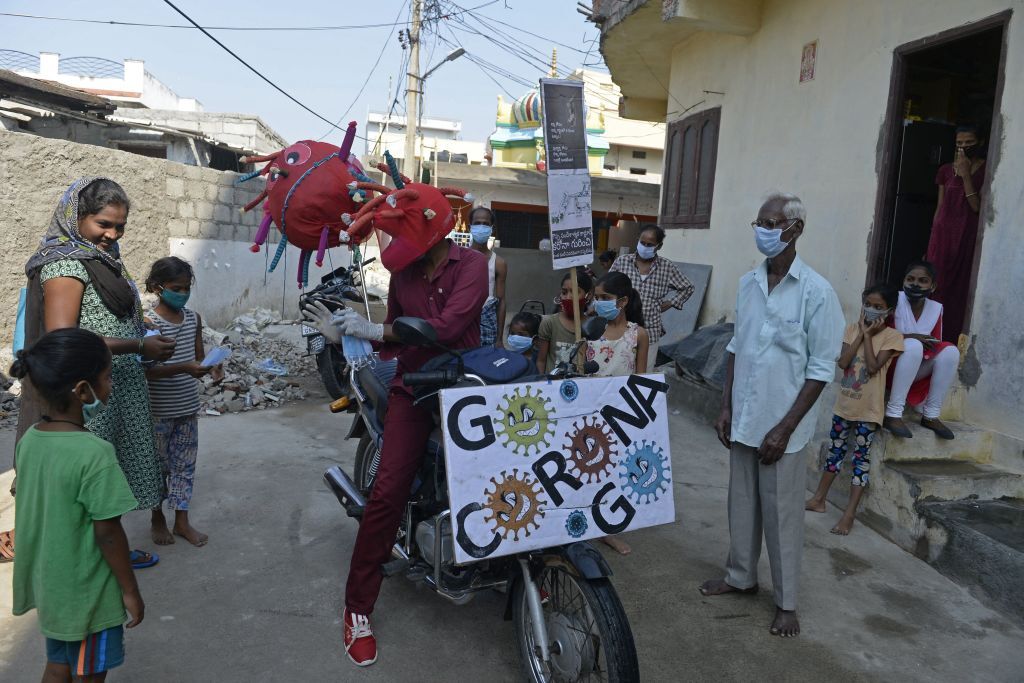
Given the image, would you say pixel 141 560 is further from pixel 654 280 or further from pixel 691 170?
pixel 691 170

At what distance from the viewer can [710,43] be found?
8.80m

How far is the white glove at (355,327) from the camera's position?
290 centimetres

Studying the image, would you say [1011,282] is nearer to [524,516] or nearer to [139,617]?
[524,516]

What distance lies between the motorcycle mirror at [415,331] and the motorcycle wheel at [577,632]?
0.94 meters

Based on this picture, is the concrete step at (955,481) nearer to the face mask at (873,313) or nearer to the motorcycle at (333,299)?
the face mask at (873,313)

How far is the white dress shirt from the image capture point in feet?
10.8

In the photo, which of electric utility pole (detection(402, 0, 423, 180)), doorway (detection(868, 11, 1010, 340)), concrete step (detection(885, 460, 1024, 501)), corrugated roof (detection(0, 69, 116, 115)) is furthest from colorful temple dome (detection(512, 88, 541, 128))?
concrete step (detection(885, 460, 1024, 501))

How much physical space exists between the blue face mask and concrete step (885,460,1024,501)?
1921 millimetres

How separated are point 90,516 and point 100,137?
13.7m

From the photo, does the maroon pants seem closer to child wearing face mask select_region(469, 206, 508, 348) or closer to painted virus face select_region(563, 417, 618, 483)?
painted virus face select_region(563, 417, 618, 483)

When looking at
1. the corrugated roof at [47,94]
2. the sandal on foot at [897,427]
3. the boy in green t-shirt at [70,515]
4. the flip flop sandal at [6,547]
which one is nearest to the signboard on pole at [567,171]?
the sandal on foot at [897,427]

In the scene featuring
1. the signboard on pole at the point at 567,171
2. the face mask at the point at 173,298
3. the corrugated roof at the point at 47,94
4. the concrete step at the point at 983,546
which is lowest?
the concrete step at the point at 983,546

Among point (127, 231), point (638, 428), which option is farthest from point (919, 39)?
point (127, 231)

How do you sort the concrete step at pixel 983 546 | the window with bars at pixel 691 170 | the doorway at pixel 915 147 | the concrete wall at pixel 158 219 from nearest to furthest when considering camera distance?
the concrete step at pixel 983 546 < the doorway at pixel 915 147 < the concrete wall at pixel 158 219 < the window with bars at pixel 691 170
